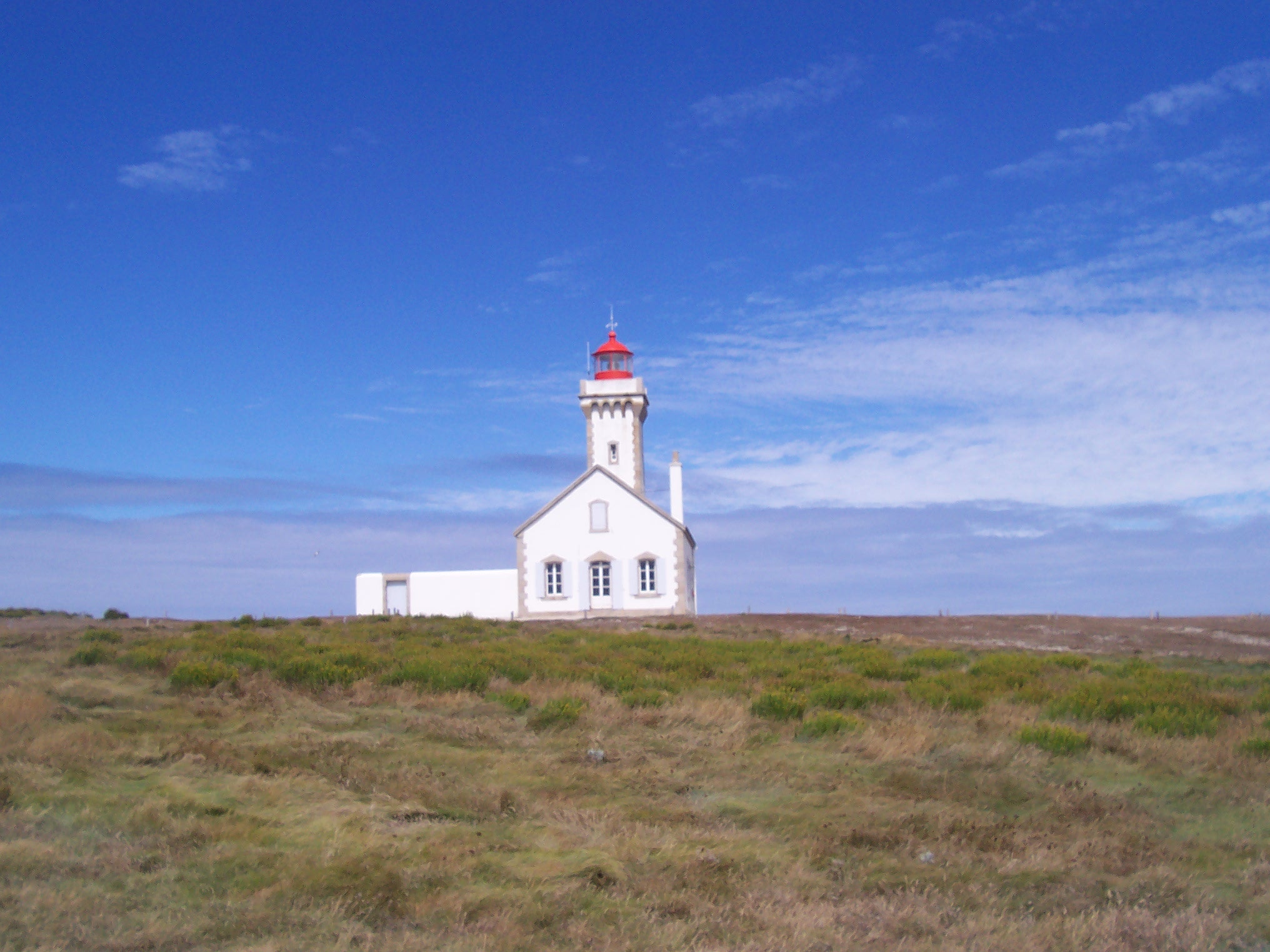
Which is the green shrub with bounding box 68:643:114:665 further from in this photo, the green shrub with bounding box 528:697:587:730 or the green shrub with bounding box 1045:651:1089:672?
the green shrub with bounding box 1045:651:1089:672

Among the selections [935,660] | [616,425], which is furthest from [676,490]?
[935,660]

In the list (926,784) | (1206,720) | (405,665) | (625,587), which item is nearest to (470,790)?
(926,784)

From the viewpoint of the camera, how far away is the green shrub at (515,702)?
37.9 feet

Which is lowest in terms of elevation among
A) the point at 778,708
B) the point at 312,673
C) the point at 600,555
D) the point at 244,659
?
the point at 778,708

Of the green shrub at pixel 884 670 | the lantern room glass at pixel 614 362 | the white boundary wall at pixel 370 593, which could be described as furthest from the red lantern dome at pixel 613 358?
the green shrub at pixel 884 670

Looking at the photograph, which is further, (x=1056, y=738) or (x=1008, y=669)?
(x=1008, y=669)

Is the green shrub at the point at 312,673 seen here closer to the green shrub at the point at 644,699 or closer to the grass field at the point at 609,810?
the grass field at the point at 609,810

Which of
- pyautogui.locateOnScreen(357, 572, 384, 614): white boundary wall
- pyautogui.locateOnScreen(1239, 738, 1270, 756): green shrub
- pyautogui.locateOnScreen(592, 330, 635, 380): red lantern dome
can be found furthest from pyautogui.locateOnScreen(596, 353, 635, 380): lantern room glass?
pyautogui.locateOnScreen(1239, 738, 1270, 756): green shrub

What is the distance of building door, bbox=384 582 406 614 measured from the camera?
34406 mm

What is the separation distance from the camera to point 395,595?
34.6m

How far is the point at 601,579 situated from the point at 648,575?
5.25ft

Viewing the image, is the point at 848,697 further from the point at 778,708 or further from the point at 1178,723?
the point at 1178,723

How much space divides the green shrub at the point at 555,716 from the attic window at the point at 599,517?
2179 centimetres

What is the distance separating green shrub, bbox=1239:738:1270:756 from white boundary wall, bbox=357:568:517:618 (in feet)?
85.9
